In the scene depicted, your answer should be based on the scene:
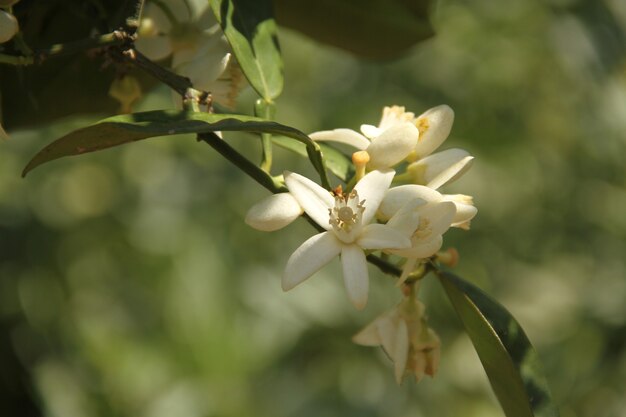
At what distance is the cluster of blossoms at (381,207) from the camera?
0.66m

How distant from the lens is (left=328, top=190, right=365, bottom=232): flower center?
2.22ft

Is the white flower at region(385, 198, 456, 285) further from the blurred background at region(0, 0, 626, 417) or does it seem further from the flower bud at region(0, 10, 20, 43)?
the blurred background at region(0, 0, 626, 417)

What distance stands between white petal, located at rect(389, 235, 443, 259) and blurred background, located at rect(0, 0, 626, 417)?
3.24ft

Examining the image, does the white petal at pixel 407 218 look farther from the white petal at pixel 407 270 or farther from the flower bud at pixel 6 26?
the flower bud at pixel 6 26

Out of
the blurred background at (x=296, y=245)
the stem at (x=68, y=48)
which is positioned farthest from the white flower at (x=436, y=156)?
the blurred background at (x=296, y=245)

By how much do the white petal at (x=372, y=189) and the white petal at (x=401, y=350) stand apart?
12 cm

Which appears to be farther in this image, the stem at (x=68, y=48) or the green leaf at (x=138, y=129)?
the stem at (x=68, y=48)

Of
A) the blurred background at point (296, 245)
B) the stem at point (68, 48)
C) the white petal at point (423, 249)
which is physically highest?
the stem at point (68, 48)

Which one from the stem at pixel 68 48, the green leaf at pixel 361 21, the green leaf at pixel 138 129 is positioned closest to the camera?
the green leaf at pixel 138 129

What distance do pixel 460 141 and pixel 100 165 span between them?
0.72 m

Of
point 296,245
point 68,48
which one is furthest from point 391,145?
point 296,245

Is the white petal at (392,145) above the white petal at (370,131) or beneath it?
above

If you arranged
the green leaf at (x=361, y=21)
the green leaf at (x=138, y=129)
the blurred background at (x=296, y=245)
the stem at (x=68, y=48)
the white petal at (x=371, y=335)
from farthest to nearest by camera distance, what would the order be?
the blurred background at (x=296, y=245) < the green leaf at (x=361, y=21) < the white petal at (x=371, y=335) < the stem at (x=68, y=48) < the green leaf at (x=138, y=129)

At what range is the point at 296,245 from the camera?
6.26 feet
